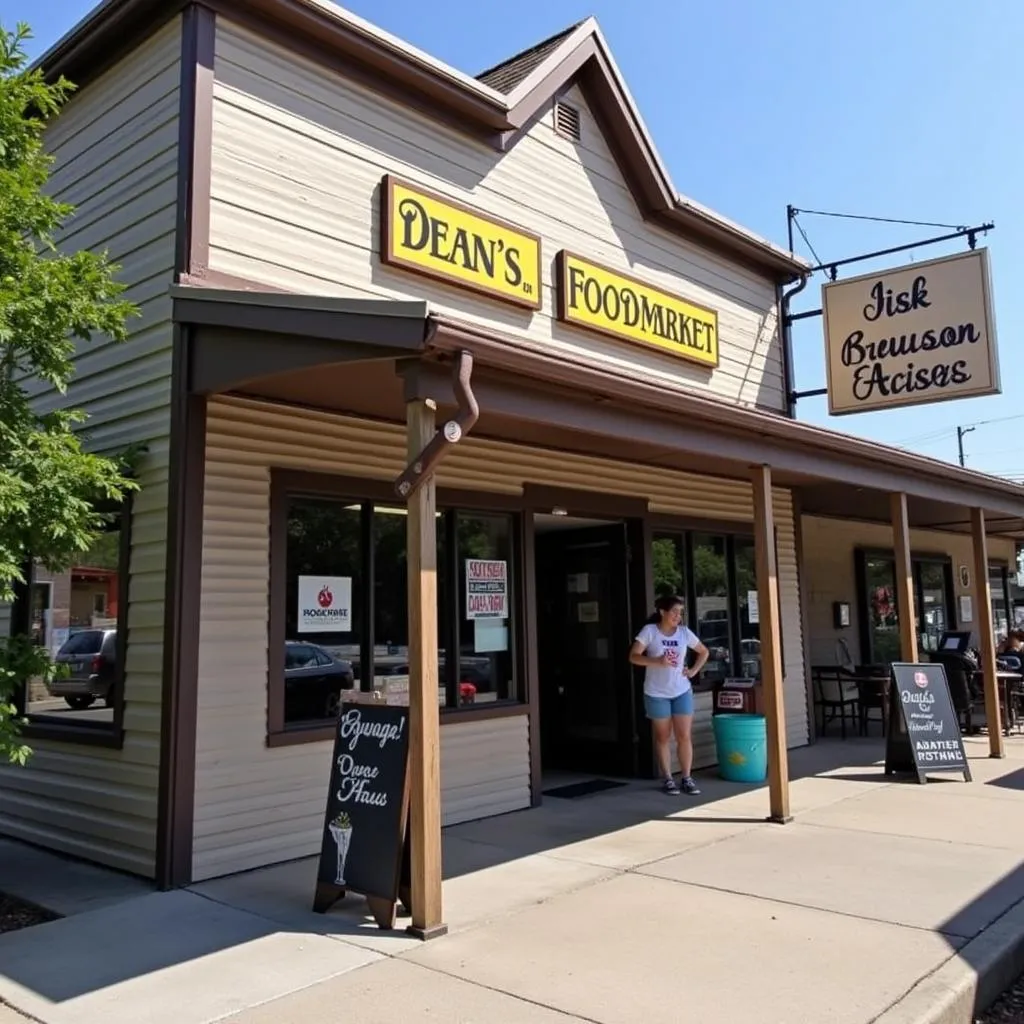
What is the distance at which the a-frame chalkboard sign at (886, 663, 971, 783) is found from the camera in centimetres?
888

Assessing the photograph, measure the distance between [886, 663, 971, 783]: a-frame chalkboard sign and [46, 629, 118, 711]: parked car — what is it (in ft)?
21.9

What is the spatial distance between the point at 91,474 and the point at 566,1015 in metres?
3.67

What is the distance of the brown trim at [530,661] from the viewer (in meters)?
7.91

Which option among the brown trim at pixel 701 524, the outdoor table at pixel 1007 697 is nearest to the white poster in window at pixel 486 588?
the brown trim at pixel 701 524

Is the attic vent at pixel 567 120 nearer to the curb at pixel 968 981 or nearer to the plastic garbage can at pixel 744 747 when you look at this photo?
the plastic garbage can at pixel 744 747

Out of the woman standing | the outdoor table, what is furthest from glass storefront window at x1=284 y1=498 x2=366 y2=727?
the outdoor table

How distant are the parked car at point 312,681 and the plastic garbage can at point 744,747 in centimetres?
388

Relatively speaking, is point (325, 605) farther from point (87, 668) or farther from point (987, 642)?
Answer: point (987, 642)

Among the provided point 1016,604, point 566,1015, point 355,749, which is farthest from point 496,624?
point 1016,604

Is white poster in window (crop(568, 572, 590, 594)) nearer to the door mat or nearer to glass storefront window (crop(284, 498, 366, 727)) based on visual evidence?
the door mat

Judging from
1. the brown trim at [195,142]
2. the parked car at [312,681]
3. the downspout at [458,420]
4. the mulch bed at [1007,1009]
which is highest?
the brown trim at [195,142]

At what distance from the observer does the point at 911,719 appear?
891cm

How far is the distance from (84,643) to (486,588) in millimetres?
2985

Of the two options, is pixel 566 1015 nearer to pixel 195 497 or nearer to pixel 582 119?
pixel 195 497
